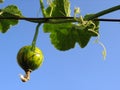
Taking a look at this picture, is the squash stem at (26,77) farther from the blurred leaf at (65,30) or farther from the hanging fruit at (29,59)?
the blurred leaf at (65,30)

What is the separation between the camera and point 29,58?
1827mm

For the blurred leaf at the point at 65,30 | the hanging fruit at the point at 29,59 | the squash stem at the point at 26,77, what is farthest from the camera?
the blurred leaf at the point at 65,30

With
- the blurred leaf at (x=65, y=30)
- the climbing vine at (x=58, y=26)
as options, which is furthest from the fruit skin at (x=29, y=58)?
the blurred leaf at (x=65, y=30)

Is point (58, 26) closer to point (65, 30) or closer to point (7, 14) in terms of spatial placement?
point (65, 30)

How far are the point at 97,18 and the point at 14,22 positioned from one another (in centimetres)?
77

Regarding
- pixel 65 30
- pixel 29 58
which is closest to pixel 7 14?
pixel 29 58

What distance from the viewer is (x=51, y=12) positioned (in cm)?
191

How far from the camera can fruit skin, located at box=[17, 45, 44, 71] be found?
1.79 meters

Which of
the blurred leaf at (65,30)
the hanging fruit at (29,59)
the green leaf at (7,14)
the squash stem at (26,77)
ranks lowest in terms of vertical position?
the squash stem at (26,77)

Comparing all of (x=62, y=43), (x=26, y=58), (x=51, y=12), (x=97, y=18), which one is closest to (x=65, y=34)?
(x=62, y=43)

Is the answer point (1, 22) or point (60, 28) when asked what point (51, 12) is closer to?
point (60, 28)

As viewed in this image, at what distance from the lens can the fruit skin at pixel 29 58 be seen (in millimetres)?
1791

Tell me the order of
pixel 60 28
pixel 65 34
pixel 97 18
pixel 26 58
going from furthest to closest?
pixel 65 34 → pixel 60 28 → pixel 26 58 → pixel 97 18

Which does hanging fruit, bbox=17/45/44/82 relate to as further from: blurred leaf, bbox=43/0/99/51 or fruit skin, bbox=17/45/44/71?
blurred leaf, bbox=43/0/99/51
